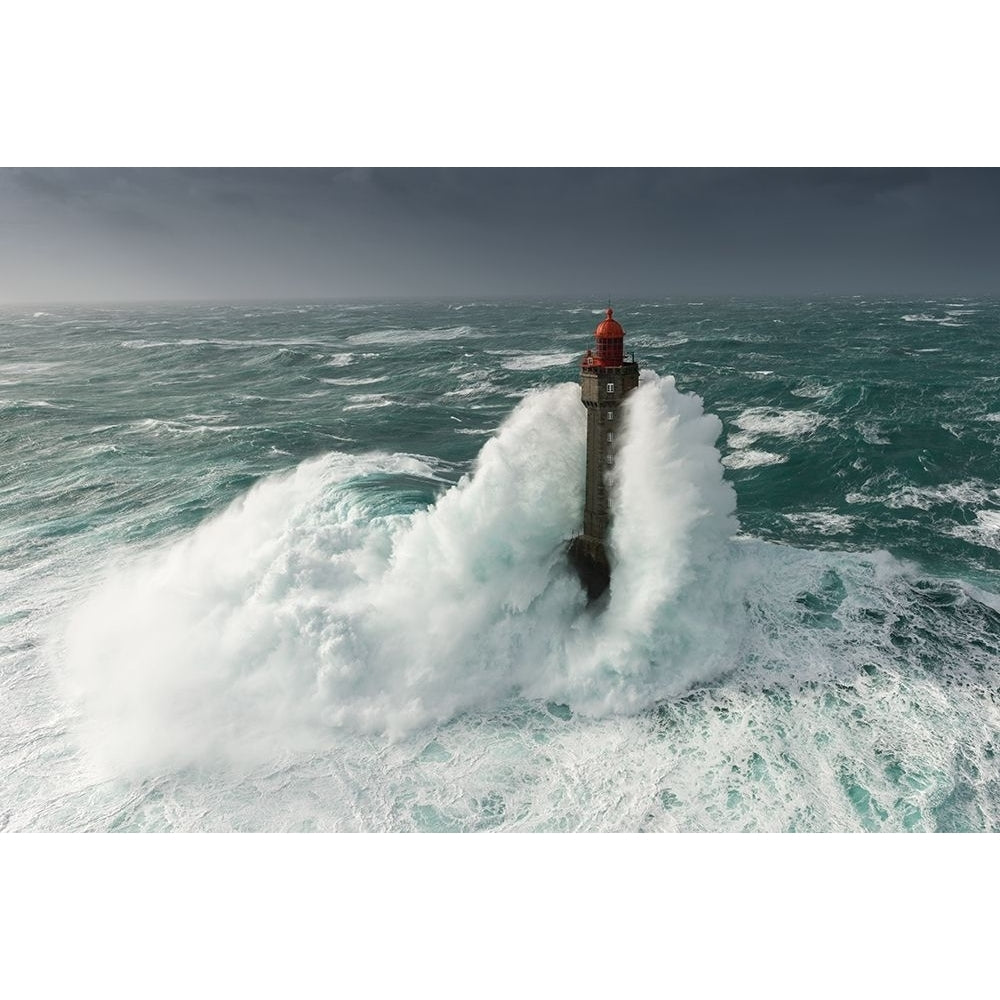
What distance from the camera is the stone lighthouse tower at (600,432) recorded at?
14172 millimetres

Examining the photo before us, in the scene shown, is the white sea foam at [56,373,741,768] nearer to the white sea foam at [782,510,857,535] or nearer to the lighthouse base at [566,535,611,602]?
the lighthouse base at [566,535,611,602]

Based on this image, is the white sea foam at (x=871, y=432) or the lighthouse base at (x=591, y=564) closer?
the lighthouse base at (x=591, y=564)

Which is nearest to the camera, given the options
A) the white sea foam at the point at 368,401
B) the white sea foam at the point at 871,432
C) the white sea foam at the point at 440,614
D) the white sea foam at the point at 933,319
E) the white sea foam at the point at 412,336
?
the white sea foam at the point at 440,614

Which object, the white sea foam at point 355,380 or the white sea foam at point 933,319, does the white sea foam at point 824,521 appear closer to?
the white sea foam at point 355,380

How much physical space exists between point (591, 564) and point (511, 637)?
2.78m

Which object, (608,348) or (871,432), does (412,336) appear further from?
(608,348)

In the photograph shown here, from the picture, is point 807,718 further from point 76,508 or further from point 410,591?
point 76,508

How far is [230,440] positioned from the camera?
90.6 feet

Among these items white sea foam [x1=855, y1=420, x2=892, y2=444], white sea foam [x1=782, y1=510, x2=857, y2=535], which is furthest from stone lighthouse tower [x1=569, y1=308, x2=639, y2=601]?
white sea foam [x1=855, y1=420, x2=892, y2=444]

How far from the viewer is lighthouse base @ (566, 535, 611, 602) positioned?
1545 centimetres

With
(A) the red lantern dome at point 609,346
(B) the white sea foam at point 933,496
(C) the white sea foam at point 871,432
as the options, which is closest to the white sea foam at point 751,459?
(B) the white sea foam at point 933,496

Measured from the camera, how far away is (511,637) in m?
14.4

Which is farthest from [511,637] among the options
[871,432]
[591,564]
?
[871,432]

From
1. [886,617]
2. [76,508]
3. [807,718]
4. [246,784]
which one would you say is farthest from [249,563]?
[886,617]
